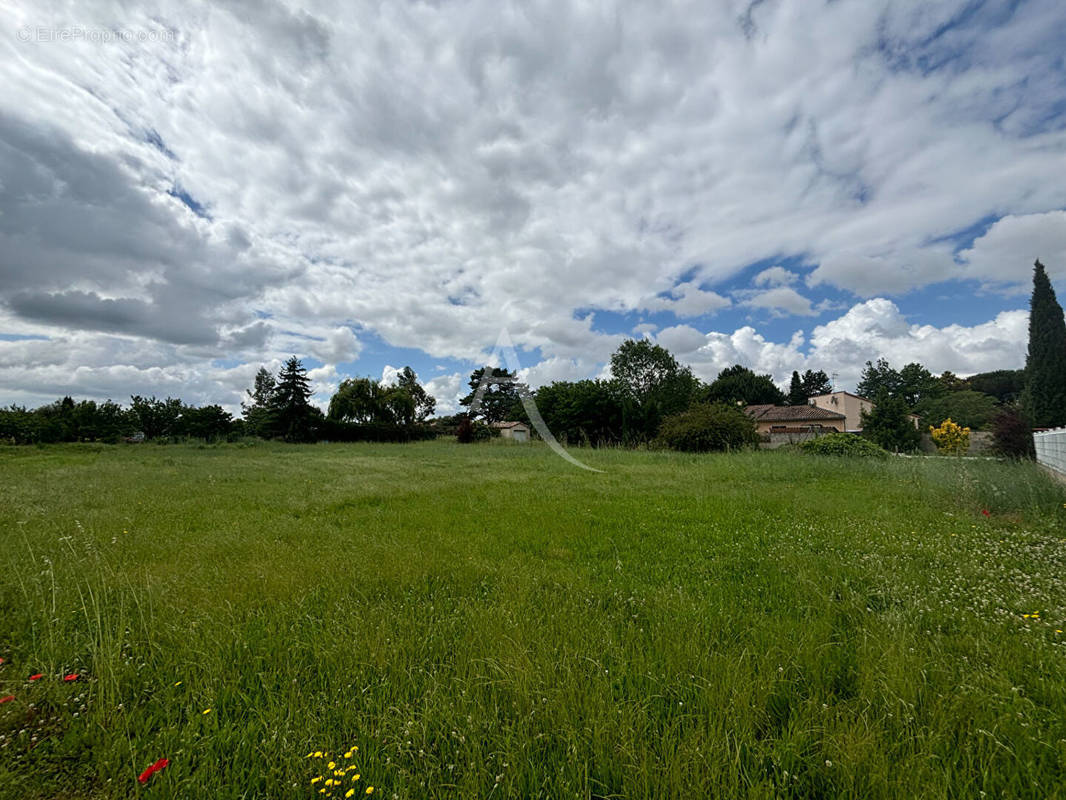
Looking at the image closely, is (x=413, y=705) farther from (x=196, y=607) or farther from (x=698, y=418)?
(x=698, y=418)

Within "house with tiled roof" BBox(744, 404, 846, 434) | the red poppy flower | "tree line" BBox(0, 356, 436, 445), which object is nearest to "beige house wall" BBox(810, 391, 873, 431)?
"house with tiled roof" BBox(744, 404, 846, 434)

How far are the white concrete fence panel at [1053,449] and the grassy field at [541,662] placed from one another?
7963 mm

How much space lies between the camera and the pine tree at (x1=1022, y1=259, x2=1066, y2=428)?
29719mm

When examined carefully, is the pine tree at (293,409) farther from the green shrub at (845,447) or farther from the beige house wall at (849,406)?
the beige house wall at (849,406)

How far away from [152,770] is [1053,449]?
17140 mm

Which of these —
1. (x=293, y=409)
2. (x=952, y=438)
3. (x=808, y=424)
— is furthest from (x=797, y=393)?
(x=293, y=409)

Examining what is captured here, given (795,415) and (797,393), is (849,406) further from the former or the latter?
(797,393)

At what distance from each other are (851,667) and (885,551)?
2.44 meters

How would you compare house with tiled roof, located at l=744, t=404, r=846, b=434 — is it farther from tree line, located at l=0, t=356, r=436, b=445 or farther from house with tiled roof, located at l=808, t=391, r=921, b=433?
tree line, located at l=0, t=356, r=436, b=445

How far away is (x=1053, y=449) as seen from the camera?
10742 mm

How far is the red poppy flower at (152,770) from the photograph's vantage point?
153cm

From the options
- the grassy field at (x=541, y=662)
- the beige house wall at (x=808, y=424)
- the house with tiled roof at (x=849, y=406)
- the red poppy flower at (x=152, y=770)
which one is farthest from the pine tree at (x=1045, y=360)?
the red poppy flower at (x=152, y=770)

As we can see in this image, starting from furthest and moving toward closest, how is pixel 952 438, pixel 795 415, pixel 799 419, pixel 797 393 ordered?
pixel 797 393
pixel 795 415
pixel 799 419
pixel 952 438

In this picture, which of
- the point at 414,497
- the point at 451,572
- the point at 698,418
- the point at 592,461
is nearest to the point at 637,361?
the point at 698,418
